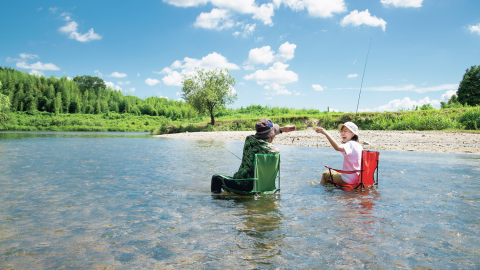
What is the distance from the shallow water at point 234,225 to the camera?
10.1 feet

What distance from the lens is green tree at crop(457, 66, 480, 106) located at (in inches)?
1889

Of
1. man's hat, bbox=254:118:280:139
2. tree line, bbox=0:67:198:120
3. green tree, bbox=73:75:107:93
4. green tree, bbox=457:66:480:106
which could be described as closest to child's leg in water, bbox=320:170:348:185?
man's hat, bbox=254:118:280:139

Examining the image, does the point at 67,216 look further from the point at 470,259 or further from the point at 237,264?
the point at 470,259

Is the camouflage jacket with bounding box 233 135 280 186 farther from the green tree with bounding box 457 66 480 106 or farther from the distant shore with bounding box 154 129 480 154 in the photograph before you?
the green tree with bounding box 457 66 480 106

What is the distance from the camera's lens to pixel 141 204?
17.6 ft

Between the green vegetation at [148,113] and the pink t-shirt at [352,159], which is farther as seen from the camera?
the green vegetation at [148,113]

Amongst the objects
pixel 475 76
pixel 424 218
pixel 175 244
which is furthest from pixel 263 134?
pixel 475 76

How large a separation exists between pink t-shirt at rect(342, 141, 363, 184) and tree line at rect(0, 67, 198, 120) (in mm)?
72359

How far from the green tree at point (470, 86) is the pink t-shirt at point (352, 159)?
5462 cm

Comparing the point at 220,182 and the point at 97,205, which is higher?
the point at 220,182

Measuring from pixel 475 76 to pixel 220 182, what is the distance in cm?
5968

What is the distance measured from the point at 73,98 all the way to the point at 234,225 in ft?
339

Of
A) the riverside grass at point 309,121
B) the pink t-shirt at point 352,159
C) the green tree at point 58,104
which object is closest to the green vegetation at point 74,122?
the riverside grass at point 309,121

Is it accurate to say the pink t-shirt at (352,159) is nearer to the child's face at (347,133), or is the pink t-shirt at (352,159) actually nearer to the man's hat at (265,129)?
the child's face at (347,133)
